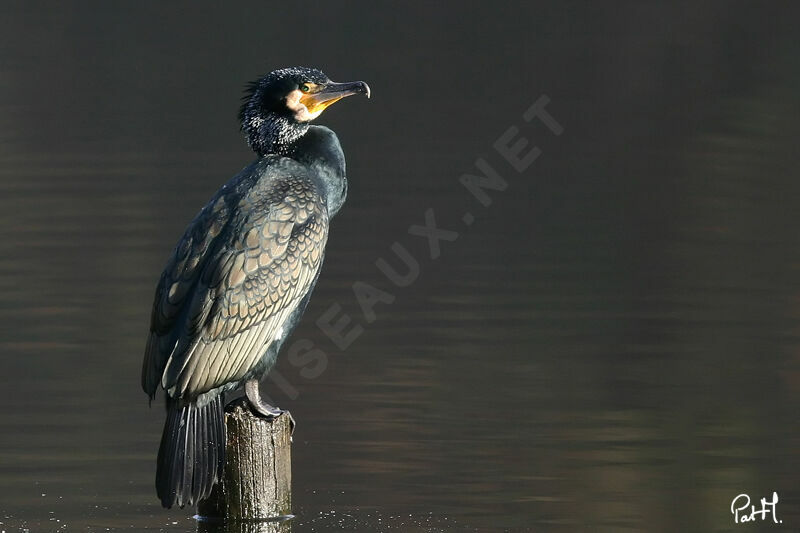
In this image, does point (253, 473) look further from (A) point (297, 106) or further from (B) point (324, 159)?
(A) point (297, 106)

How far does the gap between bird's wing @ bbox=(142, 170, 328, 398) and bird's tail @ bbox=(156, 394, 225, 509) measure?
108 mm

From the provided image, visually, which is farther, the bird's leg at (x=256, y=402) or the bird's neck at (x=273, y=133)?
the bird's neck at (x=273, y=133)

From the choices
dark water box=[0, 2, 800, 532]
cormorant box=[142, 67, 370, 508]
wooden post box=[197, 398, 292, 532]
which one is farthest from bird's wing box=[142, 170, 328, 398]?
dark water box=[0, 2, 800, 532]

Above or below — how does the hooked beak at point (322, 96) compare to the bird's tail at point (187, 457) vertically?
above

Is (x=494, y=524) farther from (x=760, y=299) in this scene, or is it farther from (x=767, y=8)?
(x=767, y=8)

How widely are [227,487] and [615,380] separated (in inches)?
138

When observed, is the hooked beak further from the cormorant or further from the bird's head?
the cormorant

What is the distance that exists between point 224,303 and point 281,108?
1.04 m

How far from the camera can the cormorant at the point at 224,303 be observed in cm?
599

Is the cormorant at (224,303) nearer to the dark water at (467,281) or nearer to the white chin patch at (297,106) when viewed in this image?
the white chin patch at (297,106)

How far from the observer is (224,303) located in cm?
605
